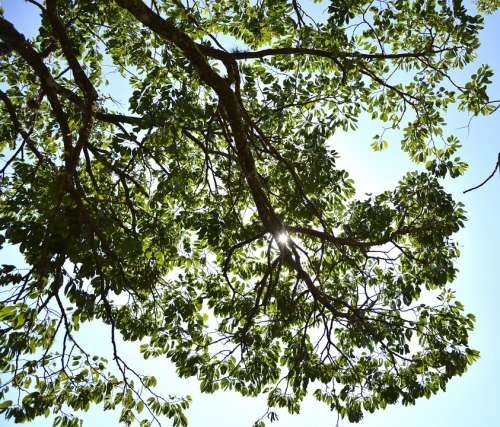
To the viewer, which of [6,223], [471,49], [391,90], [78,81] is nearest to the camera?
[6,223]

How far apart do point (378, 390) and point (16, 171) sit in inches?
222

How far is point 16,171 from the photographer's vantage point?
491 cm

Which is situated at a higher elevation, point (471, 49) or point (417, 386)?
point (471, 49)

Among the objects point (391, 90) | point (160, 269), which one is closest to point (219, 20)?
point (391, 90)

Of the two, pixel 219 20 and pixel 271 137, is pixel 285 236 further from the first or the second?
pixel 219 20

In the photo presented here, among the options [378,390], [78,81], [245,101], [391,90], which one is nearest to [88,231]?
[78,81]

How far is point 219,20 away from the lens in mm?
5844

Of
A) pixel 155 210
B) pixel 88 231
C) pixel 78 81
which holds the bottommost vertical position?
pixel 88 231

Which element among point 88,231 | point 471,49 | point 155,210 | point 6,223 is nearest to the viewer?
point 6,223

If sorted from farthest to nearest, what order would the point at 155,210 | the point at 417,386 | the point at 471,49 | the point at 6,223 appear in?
the point at 155,210 → the point at 471,49 → the point at 417,386 → the point at 6,223

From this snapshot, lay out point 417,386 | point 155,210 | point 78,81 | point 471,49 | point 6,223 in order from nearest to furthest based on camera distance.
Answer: point 6,223
point 78,81
point 417,386
point 471,49
point 155,210

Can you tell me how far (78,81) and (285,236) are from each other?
3279mm

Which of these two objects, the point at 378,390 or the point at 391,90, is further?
the point at 391,90

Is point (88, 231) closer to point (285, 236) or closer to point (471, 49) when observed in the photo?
point (285, 236)
